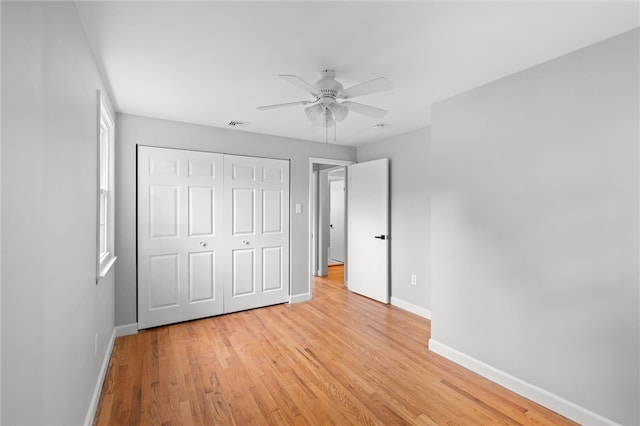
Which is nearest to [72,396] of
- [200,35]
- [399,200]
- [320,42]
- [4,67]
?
[4,67]

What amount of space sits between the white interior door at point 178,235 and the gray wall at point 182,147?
0.09m

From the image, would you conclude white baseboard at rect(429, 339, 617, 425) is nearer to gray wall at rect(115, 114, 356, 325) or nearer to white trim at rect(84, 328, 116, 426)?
gray wall at rect(115, 114, 356, 325)

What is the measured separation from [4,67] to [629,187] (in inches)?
111

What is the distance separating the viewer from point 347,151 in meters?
4.86

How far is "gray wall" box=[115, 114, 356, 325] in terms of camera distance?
10.6ft

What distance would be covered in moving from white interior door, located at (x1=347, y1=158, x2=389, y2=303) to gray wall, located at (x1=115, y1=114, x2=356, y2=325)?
76 centimetres

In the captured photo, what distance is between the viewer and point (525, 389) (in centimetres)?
221

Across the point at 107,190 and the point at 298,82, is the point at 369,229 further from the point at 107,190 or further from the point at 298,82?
the point at 107,190

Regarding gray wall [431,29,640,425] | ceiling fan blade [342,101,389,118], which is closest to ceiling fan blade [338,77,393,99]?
ceiling fan blade [342,101,389,118]

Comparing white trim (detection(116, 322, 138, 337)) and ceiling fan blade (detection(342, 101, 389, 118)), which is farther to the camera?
white trim (detection(116, 322, 138, 337))

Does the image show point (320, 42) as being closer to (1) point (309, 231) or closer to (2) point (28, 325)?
(2) point (28, 325)

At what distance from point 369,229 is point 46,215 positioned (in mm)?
3802

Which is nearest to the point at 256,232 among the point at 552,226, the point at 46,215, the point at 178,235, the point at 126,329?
the point at 178,235

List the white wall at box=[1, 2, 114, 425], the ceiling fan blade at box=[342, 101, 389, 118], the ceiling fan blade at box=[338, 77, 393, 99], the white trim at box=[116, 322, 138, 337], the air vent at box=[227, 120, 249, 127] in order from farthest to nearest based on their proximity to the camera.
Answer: the air vent at box=[227, 120, 249, 127] → the white trim at box=[116, 322, 138, 337] → the ceiling fan blade at box=[342, 101, 389, 118] → the ceiling fan blade at box=[338, 77, 393, 99] → the white wall at box=[1, 2, 114, 425]
